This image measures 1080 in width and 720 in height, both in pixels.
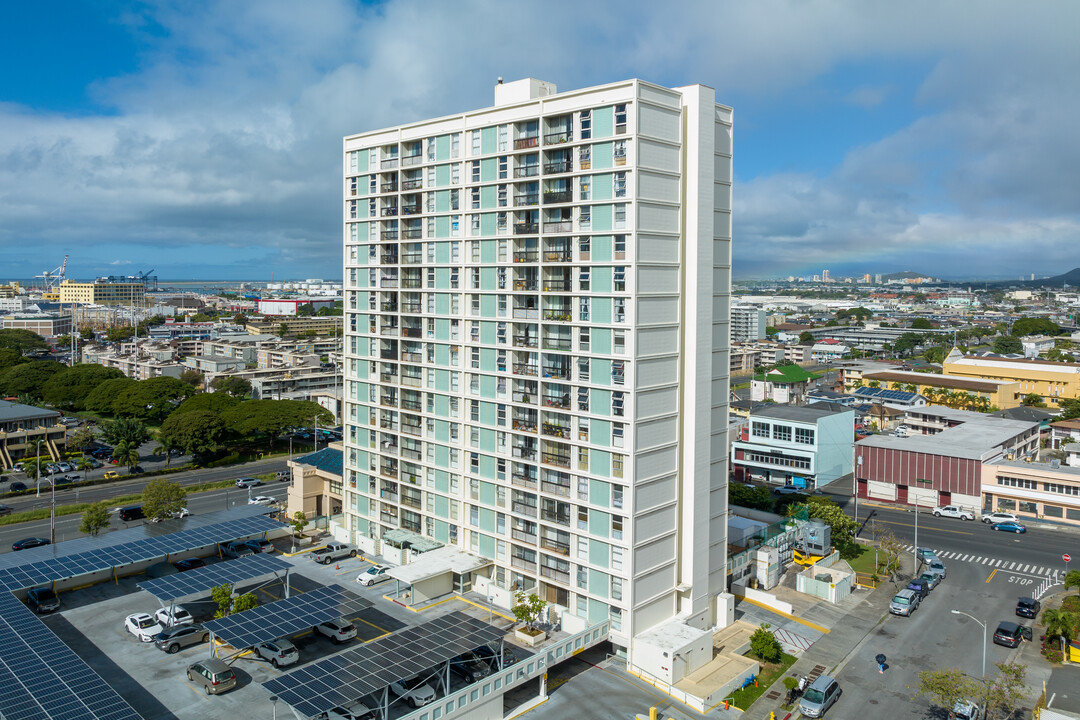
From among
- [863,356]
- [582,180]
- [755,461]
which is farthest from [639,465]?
[863,356]

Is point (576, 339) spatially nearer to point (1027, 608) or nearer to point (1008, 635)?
point (1008, 635)

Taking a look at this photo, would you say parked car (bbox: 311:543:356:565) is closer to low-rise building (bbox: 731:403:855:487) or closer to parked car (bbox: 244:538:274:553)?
parked car (bbox: 244:538:274:553)

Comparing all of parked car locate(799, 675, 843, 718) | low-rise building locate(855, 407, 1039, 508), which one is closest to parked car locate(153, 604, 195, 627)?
parked car locate(799, 675, 843, 718)

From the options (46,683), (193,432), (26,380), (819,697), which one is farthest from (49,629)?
(26,380)

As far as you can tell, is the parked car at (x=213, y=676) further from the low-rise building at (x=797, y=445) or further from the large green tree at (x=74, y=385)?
the large green tree at (x=74, y=385)

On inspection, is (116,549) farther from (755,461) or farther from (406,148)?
(755,461)
